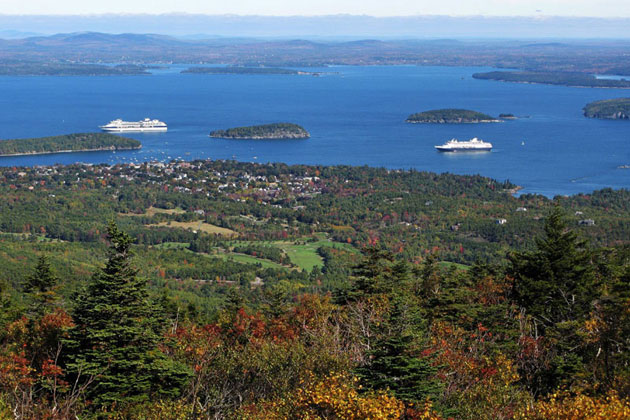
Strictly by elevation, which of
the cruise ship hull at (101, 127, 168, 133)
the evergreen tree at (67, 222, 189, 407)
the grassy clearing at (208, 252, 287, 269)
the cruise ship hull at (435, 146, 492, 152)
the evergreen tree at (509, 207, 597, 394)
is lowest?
the grassy clearing at (208, 252, 287, 269)

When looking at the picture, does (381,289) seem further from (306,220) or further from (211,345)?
(306,220)

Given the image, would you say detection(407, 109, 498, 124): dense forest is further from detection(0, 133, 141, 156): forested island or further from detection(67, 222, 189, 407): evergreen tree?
detection(67, 222, 189, 407): evergreen tree

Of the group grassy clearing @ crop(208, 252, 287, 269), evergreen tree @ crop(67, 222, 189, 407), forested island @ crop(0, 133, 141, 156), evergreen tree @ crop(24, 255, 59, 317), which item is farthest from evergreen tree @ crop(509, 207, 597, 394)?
forested island @ crop(0, 133, 141, 156)

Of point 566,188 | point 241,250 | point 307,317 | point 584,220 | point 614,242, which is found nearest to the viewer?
point 307,317

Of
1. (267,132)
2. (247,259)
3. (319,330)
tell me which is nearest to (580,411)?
(319,330)

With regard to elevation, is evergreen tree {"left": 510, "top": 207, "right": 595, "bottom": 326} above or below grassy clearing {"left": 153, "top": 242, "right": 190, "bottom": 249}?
above

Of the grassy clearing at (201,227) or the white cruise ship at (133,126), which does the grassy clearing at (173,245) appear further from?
the white cruise ship at (133,126)

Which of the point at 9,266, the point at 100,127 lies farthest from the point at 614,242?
the point at 100,127
